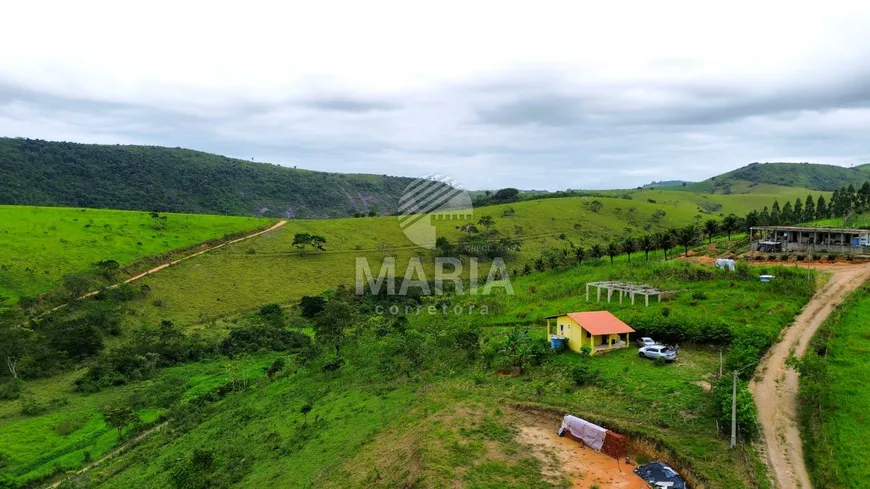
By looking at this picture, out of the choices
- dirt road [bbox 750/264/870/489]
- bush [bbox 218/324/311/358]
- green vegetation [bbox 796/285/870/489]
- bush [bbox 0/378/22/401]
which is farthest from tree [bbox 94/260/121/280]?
green vegetation [bbox 796/285/870/489]

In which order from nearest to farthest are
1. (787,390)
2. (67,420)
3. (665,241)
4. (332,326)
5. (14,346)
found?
(787,390), (67,420), (14,346), (332,326), (665,241)

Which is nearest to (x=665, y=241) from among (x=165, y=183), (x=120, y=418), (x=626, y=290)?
(x=626, y=290)

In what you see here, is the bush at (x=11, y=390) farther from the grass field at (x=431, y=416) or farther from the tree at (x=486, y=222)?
the tree at (x=486, y=222)

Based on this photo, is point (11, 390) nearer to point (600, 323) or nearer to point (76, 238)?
point (76, 238)

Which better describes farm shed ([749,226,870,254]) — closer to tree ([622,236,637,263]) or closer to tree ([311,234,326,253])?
tree ([622,236,637,263])

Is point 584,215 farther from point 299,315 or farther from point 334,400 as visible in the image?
point 334,400

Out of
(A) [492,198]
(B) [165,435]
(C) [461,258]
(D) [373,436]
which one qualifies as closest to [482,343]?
(D) [373,436]

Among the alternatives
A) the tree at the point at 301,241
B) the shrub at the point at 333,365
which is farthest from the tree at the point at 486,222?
the shrub at the point at 333,365
